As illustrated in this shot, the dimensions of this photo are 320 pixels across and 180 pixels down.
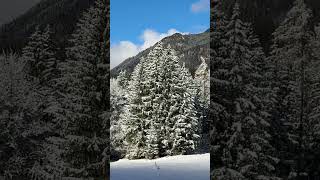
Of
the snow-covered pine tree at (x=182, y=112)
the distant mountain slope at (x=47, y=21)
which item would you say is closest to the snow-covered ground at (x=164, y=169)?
the snow-covered pine tree at (x=182, y=112)

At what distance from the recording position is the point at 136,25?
13016 millimetres

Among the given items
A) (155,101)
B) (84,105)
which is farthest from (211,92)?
(155,101)

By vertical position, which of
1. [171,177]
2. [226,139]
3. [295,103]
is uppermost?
[295,103]

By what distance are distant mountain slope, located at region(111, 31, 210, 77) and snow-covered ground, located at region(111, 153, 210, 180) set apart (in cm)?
278

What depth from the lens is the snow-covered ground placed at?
1191 cm

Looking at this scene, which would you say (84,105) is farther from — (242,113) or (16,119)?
(242,113)

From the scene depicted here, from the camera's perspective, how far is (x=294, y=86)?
11680 mm

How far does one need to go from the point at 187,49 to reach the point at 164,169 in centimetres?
395

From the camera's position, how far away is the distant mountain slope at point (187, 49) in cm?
1334

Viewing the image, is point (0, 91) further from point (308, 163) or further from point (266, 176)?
point (308, 163)

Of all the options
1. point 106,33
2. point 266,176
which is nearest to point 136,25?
point 106,33

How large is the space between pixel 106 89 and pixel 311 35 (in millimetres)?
5356

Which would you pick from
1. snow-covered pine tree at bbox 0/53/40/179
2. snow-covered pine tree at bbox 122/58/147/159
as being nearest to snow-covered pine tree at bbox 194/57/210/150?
snow-covered pine tree at bbox 122/58/147/159

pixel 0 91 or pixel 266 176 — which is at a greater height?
pixel 0 91
